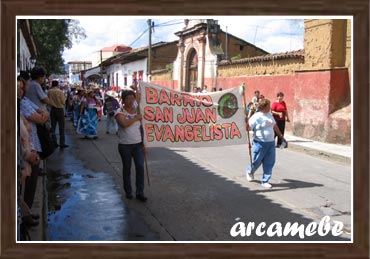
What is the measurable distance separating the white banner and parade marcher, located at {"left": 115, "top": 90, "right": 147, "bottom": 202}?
354mm

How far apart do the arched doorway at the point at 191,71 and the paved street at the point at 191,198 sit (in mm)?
15480

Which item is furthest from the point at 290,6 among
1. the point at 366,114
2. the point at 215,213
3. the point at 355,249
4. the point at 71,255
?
the point at 215,213

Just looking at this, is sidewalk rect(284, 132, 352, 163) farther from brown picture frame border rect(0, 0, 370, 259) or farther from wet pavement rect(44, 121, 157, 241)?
brown picture frame border rect(0, 0, 370, 259)

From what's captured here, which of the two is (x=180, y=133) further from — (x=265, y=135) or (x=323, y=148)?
(x=323, y=148)

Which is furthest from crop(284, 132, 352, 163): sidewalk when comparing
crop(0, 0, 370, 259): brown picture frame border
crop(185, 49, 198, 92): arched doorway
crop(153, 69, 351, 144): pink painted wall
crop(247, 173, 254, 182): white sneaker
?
crop(185, 49, 198, 92): arched doorway

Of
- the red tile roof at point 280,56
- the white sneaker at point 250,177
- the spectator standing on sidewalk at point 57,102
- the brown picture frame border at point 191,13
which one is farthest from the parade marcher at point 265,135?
the red tile roof at point 280,56

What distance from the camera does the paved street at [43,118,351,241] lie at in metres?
5.33

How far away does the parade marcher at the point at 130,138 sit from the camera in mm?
6289

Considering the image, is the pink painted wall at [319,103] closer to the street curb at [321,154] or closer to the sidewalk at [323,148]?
the sidewalk at [323,148]

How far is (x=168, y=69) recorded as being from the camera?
95.1 feet

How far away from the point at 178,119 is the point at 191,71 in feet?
68.4

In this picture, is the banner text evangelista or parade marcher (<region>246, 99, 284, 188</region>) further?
parade marcher (<region>246, 99, 284, 188</region>)

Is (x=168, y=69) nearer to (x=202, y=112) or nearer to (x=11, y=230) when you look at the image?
(x=202, y=112)

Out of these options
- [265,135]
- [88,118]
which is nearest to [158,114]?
[265,135]
